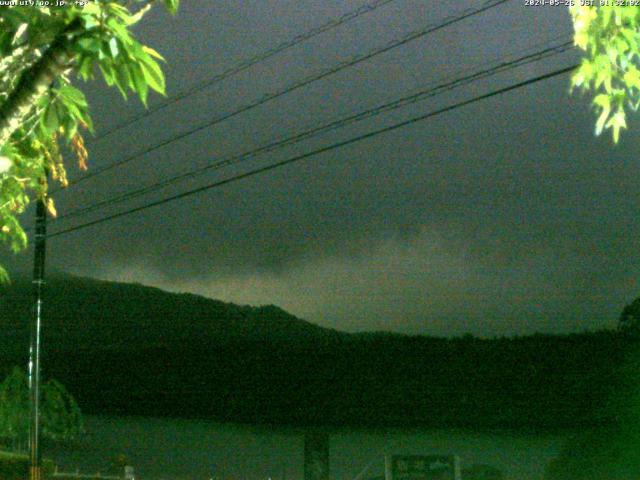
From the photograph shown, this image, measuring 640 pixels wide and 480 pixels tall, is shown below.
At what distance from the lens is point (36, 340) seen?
2103 centimetres

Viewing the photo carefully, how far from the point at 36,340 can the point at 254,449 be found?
29.1 m

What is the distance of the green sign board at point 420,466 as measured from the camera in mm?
13938

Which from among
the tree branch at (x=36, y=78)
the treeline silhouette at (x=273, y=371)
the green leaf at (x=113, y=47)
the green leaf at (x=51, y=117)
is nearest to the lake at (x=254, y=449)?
the treeline silhouette at (x=273, y=371)

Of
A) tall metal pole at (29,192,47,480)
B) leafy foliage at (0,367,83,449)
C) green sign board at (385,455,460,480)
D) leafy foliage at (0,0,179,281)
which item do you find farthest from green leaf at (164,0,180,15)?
leafy foliage at (0,367,83,449)

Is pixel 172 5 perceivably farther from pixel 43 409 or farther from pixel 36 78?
pixel 43 409

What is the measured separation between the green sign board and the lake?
16.3 meters

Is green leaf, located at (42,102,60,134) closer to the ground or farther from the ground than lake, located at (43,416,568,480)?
farther from the ground

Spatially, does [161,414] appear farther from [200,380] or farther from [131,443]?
[131,443]

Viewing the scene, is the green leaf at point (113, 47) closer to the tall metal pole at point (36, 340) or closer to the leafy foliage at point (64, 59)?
the leafy foliage at point (64, 59)

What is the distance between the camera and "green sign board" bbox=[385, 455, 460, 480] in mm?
13938

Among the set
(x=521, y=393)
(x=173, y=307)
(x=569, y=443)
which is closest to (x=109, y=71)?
(x=569, y=443)

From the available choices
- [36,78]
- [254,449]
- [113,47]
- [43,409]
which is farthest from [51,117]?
[254,449]

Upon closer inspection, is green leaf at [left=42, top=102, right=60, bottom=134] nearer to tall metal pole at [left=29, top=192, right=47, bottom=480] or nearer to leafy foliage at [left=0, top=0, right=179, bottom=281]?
leafy foliage at [left=0, top=0, right=179, bottom=281]

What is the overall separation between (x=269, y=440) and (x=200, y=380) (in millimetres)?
10653
